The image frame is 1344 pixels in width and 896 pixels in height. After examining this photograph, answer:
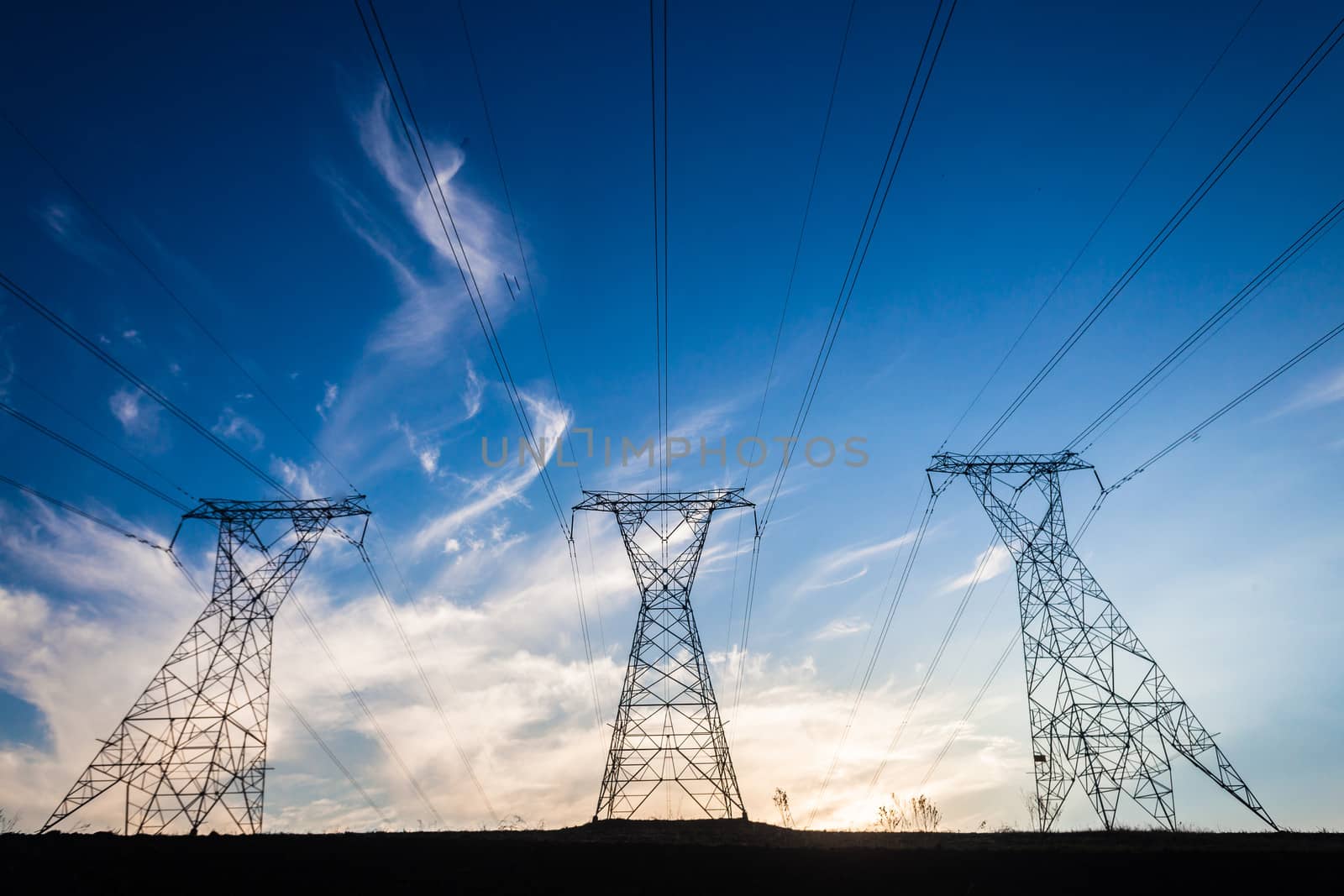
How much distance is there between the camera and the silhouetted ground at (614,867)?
14.1 meters

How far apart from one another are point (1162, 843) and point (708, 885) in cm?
1531

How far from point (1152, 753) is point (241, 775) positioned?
34.1m

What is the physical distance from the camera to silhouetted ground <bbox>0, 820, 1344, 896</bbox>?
14055 mm

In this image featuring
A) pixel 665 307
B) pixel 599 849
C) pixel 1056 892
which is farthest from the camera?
pixel 665 307

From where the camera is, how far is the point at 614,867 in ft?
50.5

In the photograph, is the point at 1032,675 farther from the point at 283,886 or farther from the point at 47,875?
the point at 47,875

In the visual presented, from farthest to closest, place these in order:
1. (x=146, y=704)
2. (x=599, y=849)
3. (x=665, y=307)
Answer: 1. (x=146, y=704)
2. (x=665, y=307)
3. (x=599, y=849)

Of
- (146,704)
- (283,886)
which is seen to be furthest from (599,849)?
(146,704)

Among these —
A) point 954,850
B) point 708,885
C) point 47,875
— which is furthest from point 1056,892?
point 47,875

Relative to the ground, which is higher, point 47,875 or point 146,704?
point 146,704

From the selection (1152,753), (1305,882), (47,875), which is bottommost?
(1305,882)

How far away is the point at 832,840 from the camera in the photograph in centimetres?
2117

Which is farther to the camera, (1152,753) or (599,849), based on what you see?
(1152,753)

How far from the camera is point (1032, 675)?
99.8 feet
